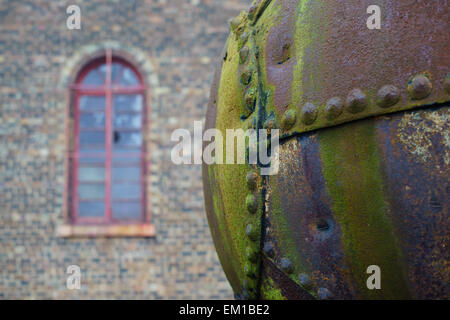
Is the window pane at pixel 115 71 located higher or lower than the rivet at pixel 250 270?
higher

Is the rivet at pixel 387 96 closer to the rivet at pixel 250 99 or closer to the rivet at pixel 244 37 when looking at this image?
the rivet at pixel 250 99

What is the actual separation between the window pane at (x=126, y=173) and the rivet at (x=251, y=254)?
5.77m

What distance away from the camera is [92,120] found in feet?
23.6

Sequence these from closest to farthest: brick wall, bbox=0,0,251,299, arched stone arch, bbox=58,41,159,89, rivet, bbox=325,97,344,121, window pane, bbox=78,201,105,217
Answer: rivet, bbox=325,97,344,121
brick wall, bbox=0,0,251,299
arched stone arch, bbox=58,41,159,89
window pane, bbox=78,201,105,217

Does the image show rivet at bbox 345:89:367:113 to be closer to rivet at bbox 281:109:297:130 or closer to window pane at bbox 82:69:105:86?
rivet at bbox 281:109:297:130

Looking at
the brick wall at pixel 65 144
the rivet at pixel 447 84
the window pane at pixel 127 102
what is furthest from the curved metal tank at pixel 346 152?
the window pane at pixel 127 102

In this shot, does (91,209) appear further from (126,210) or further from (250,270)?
(250,270)

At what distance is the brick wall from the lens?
645 cm

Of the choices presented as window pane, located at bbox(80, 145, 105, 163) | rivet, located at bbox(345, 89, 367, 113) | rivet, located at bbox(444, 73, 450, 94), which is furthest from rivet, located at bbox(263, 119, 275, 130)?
window pane, located at bbox(80, 145, 105, 163)

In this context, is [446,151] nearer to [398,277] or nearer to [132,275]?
[398,277]

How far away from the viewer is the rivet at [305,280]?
1295 millimetres

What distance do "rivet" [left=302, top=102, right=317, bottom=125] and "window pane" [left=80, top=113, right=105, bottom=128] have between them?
633 cm

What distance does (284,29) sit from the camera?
1379 mm
